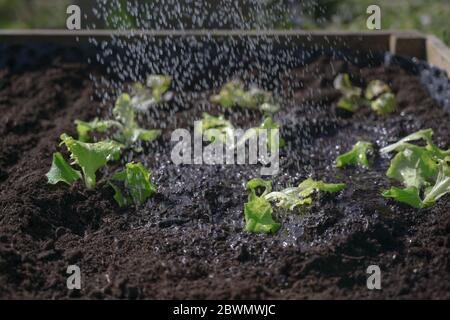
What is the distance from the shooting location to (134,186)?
291cm

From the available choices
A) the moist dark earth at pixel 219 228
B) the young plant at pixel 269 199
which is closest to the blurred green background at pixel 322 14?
the moist dark earth at pixel 219 228

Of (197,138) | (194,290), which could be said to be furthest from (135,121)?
(194,290)

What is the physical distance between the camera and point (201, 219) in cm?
282

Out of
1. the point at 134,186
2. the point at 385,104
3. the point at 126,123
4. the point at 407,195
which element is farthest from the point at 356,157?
the point at 126,123

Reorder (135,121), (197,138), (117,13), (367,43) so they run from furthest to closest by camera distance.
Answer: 1. (117,13)
2. (367,43)
3. (135,121)
4. (197,138)

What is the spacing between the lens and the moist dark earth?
2371 millimetres

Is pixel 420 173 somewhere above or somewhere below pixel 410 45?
below

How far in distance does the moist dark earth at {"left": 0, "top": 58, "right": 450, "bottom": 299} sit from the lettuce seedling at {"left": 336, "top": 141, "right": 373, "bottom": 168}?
Answer: 0.04m

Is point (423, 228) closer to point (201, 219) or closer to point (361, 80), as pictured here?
point (201, 219)

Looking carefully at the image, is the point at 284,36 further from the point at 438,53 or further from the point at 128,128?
the point at 128,128

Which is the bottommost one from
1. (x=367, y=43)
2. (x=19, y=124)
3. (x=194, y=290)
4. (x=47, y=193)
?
(x=194, y=290)

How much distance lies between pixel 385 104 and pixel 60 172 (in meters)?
1.53

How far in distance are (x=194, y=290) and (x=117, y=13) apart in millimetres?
2696

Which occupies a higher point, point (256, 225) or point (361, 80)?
point (361, 80)
